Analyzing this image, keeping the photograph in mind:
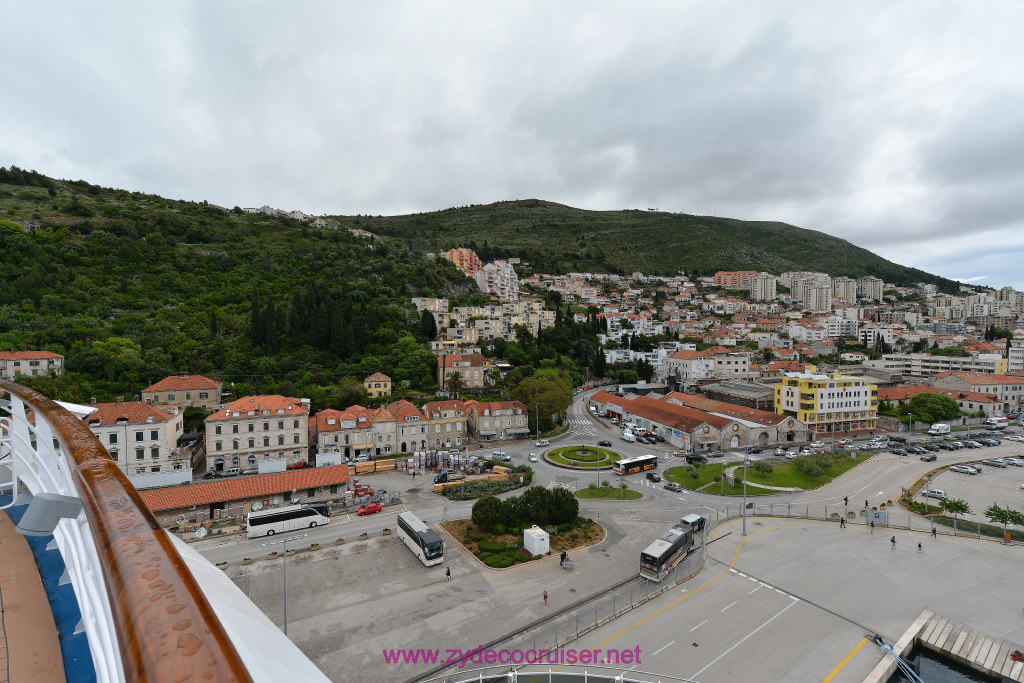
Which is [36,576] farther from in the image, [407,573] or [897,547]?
[897,547]

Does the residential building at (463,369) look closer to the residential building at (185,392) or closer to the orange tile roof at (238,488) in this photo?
the residential building at (185,392)

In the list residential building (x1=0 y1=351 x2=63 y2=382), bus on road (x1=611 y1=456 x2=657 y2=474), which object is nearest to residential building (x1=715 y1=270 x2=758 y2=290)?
bus on road (x1=611 y1=456 x2=657 y2=474)

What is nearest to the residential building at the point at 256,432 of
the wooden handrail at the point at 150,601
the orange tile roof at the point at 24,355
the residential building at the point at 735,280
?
the orange tile roof at the point at 24,355

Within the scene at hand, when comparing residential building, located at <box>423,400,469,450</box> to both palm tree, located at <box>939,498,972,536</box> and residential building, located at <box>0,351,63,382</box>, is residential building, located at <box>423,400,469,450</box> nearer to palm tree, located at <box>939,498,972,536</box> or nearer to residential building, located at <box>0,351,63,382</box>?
residential building, located at <box>0,351,63,382</box>

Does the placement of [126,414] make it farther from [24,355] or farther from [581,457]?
[581,457]

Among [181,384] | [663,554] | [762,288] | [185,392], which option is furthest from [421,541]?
[762,288]

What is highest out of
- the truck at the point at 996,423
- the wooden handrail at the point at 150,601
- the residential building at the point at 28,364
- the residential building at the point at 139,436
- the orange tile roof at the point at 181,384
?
the wooden handrail at the point at 150,601
